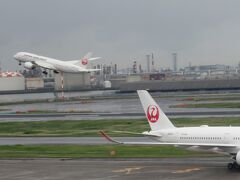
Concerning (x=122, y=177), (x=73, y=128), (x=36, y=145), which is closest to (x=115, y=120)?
(x=73, y=128)

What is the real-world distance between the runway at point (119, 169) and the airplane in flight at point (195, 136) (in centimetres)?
174

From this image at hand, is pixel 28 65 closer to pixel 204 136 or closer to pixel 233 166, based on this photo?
pixel 204 136

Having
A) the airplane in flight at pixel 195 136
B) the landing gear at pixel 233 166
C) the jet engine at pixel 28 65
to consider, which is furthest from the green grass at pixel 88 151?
the jet engine at pixel 28 65

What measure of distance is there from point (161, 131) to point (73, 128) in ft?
138

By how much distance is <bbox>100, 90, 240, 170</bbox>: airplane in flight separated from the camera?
171 feet

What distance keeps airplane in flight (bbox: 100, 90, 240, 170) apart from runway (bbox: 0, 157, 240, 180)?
1738 mm

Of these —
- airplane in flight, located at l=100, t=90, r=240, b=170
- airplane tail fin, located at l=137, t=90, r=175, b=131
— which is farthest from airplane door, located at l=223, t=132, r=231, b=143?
airplane tail fin, located at l=137, t=90, r=175, b=131

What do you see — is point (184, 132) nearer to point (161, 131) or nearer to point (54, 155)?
point (161, 131)

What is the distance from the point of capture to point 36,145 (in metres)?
74.6

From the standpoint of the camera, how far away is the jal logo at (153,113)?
187 feet

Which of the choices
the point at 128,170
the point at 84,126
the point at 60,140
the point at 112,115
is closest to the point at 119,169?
the point at 128,170

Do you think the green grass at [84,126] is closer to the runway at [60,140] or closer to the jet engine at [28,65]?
the runway at [60,140]

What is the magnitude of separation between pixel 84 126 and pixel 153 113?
4265 cm

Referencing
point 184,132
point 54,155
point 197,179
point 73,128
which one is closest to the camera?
point 197,179
